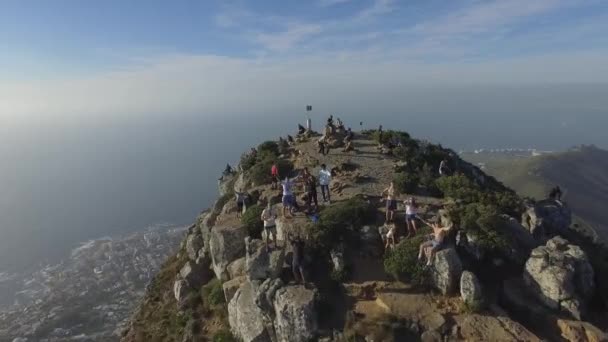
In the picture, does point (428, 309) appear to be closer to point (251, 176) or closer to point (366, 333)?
point (366, 333)

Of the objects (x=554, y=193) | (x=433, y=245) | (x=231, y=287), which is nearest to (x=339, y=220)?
(x=433, y=245)

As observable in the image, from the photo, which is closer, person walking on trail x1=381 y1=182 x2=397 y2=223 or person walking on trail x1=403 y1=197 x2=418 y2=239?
person walking on trail x1=403 y1=197 x2=418 y2=239

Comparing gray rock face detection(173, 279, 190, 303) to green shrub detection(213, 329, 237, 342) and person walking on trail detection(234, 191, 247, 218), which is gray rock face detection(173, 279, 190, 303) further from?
green shrub detection(213, 329, 237, 342)

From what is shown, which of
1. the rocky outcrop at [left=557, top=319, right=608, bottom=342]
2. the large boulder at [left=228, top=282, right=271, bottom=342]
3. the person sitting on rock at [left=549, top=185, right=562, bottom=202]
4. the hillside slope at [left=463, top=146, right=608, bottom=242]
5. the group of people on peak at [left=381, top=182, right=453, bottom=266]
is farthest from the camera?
the hillside slope at [left=463, top=146, right=608, bottom=242]

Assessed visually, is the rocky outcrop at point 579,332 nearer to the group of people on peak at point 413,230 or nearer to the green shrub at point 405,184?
the group of people on peak at point 413,230

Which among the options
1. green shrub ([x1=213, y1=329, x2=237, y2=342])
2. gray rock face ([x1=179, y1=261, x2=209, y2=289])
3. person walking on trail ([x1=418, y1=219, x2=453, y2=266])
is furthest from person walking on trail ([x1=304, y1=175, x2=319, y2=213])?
gray rock face ([x1=179, y1=261, x2=209, y2=289])


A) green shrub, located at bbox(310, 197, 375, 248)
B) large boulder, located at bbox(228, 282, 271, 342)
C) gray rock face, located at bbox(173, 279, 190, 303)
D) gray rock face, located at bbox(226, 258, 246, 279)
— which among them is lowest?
gray rock face, located at bbox(173, 279, 190, 303)
